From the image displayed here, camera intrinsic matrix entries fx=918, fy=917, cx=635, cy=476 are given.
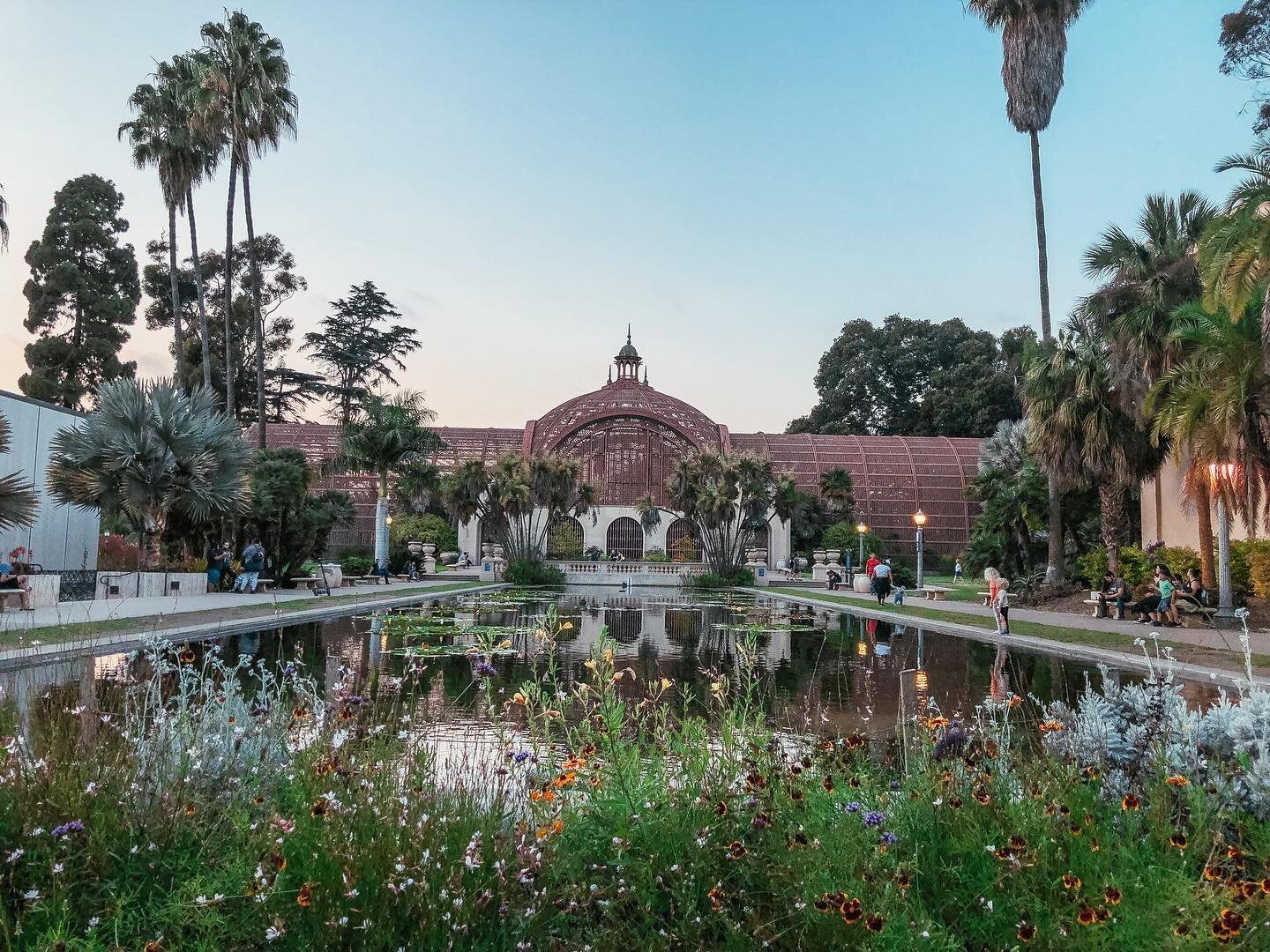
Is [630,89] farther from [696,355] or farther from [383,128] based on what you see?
[696,355]

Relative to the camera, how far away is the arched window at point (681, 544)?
4888 cm

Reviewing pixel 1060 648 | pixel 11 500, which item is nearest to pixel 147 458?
pixel 11 500

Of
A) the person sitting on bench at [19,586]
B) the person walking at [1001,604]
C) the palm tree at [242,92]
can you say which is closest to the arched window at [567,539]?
the palm tree at [242,92]

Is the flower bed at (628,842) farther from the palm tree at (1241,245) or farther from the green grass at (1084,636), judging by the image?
the palm tree at (1241,245)

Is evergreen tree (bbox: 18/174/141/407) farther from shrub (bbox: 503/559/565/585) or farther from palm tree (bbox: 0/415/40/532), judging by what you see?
palm tree (bbox: 0/415/40/532)

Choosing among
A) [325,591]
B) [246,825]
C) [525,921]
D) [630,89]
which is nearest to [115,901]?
[246,825]

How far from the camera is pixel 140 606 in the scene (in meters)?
17.4

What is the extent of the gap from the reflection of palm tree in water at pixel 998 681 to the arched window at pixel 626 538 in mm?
37651

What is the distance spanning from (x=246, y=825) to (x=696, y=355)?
39.6 metres

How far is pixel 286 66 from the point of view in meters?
30.9

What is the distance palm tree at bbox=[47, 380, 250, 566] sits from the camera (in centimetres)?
2052

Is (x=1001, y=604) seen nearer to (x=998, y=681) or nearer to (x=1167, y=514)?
(x=998, y=681)

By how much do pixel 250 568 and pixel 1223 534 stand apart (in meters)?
22.1

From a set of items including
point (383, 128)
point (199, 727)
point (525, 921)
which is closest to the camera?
point (525, 921)
